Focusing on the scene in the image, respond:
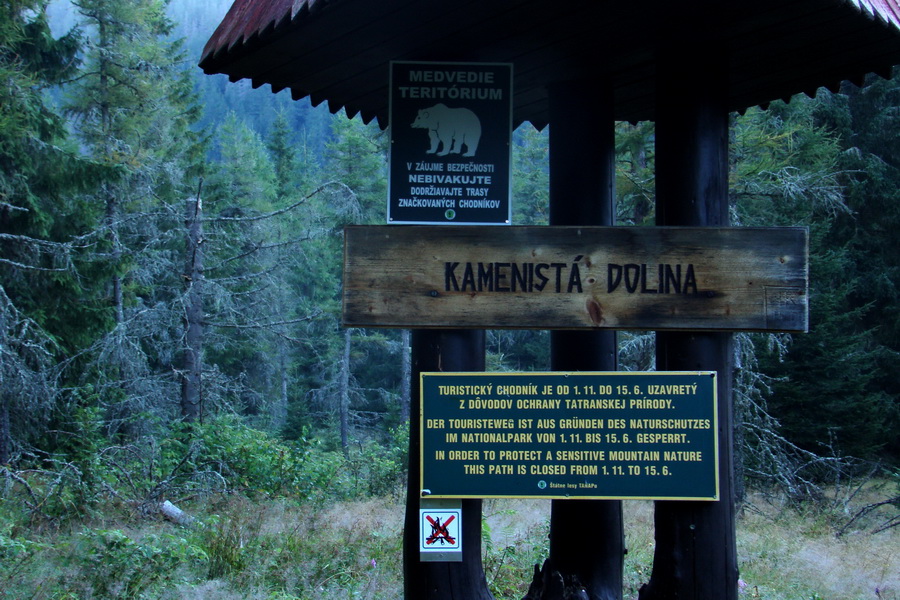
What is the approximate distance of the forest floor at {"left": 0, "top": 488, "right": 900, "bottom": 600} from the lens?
551cm

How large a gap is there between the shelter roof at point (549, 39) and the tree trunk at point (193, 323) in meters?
9.48

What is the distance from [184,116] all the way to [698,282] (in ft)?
86.7

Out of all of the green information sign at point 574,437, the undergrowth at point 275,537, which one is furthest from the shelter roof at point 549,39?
the undergrowth at point 275,537

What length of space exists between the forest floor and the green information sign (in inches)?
101

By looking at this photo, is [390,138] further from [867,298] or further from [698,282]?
[867,298]

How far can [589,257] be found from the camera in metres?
3.46

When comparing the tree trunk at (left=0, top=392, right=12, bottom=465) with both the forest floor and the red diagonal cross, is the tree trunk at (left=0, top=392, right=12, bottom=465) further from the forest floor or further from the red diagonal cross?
the red diagonal cross

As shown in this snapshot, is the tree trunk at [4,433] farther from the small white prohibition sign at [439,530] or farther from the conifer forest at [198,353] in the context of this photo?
the small white prohibition sign at [439,530]

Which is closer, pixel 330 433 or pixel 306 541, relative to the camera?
pixel 306 541

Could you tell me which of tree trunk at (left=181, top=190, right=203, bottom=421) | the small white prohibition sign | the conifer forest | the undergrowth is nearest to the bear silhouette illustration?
the small white prohibition sign

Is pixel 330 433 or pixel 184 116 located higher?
pixel 184 116

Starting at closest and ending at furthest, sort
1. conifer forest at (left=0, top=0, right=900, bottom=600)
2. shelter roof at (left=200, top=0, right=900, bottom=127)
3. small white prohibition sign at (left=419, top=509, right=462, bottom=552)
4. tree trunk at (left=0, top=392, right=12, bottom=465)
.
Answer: shelter roof at (left=200, top=0, right=900, bottom=127) → small white prohibition sign at (left=419, top=509, right=462, bottom=552) → conifer forest at (left=0, top=0, right=900, bottom=600) → tree trunk at (left=0, top=392, right=12, bottom=465)

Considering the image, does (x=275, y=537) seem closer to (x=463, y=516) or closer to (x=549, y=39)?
(x=463, y=516)

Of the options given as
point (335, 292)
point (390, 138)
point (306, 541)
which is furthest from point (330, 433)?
point (390, 138)
